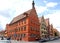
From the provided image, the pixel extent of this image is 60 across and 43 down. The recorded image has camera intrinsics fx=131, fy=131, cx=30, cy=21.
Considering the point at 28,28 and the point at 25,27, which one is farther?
the point at 28,28

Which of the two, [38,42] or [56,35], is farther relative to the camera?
[38,42]

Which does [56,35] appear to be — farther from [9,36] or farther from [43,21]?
[9,36]

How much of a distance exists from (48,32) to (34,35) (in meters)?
0.64

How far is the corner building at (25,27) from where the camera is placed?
5.44 meters

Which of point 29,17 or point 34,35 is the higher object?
point 29,17

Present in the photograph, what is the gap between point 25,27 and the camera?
5719 millimetres

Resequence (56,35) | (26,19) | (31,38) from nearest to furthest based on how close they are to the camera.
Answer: (56,35), (26,19), (31,38)

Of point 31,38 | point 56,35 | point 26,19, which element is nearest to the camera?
point 56,35

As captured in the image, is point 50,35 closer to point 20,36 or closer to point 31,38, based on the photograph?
point 31,38

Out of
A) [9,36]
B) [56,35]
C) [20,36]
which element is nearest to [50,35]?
[56,35]

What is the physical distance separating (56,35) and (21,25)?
1.48 meters

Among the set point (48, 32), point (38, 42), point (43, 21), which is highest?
point (43, 21)

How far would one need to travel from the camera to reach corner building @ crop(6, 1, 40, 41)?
544 centimetres

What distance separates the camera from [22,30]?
562 cm
